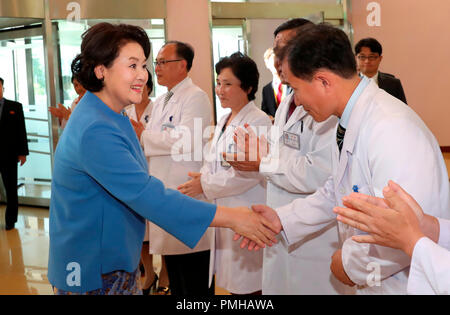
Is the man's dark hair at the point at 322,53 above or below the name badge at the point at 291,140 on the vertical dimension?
above

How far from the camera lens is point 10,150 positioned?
20.2ft

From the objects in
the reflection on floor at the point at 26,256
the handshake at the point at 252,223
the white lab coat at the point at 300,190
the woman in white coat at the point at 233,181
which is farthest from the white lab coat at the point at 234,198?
the reflection on floor at the point at 26,256

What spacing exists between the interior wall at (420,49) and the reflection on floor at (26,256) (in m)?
5.94

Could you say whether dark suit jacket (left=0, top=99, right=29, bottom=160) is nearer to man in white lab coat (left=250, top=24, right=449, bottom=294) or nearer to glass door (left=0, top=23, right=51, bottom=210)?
glass door (left=0, top=23, right=51, bottom=210)

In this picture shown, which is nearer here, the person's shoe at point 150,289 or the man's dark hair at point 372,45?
the person's shoe at point 150,289

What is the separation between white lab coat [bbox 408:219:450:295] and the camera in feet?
3.75

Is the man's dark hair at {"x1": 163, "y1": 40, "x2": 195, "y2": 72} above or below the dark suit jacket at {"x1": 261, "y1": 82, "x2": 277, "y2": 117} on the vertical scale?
above

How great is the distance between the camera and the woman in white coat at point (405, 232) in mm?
1154

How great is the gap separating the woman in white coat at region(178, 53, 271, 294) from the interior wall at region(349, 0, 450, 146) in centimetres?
607

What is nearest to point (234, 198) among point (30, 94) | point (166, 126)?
point (166, 126)

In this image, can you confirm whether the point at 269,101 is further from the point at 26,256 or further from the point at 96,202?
the point at 96,202

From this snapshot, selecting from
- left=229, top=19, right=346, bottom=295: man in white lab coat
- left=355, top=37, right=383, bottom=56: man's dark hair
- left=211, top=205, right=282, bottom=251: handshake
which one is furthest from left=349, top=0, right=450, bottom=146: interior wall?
left=211, top=205, right=282, bottom=251: handshake

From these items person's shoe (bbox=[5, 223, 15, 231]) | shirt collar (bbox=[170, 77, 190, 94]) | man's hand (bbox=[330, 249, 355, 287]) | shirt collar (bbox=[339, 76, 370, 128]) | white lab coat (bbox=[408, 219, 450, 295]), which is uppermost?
shirt collar (bbox=[170, 77, 190, 94])

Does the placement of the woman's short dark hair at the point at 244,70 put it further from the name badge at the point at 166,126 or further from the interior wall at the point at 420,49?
the interior wall at the point at 420,49
